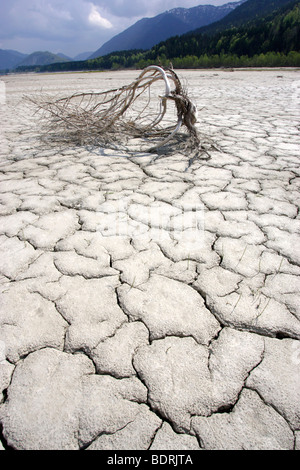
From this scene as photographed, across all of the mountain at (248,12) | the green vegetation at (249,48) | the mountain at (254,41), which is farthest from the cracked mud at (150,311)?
the mountain at (248,12)

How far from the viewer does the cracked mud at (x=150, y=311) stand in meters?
0.75

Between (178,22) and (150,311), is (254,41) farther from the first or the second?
(178,22)

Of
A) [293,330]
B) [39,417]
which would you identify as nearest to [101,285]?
[39,417]

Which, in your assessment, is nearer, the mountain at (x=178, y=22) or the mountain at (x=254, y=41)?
the mountain at (x=254, y=41)

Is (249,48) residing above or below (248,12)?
below

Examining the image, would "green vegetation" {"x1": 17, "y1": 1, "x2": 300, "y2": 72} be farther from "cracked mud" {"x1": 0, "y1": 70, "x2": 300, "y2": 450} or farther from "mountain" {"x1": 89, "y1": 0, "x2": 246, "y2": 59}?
"mountain" {"x1": 89, "y1": 0, "x2": 246, "y2": 59}

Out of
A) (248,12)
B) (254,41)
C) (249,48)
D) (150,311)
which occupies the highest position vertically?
(248,12)

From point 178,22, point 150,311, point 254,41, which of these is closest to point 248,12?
point 254,41

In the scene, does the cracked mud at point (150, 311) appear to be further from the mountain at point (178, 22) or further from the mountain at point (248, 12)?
the mountain at point (178, 22)

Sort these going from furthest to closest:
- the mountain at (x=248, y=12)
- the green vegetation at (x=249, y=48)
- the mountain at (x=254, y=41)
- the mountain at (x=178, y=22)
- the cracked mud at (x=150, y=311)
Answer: the mountain at (x=178, y=22), the mountain at (x=248, y=12), the mountain at (x=254, y=41), the green vegetation at (x=249, y=48), the cracked mud at (x=150, y=311)

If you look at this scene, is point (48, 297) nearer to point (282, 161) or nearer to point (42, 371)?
point (42, 371)

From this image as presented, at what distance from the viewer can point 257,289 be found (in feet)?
3.79

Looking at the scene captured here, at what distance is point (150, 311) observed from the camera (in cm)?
106
